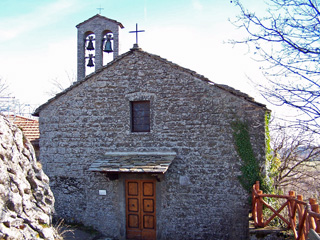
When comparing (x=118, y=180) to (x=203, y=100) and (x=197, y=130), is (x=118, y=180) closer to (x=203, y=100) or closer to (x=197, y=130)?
(x=197, y=130)

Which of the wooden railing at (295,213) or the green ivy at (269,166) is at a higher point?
the green ivy at (269,166)

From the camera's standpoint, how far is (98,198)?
957 cm

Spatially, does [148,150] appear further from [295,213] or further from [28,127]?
[28,127]

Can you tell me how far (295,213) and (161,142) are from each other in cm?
421

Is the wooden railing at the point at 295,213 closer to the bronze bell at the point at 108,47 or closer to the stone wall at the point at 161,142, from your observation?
the stone wall at the point at 161,142

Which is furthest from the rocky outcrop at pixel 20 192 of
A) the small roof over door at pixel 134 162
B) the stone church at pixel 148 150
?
the stone church at pixel 148 150

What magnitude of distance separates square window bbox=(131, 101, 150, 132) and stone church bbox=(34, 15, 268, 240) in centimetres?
3

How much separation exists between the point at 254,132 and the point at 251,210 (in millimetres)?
2090

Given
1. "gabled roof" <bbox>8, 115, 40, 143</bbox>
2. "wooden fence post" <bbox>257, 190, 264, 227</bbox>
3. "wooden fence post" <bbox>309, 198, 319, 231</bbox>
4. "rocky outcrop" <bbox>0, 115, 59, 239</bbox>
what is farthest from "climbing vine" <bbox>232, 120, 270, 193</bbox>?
"gabled roof" <bbox>8, 115, 40, 143</bbox>

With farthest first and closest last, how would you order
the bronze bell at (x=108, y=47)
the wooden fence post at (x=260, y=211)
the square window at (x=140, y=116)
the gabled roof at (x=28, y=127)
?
the gabled roof at (x=28, y=127), the bronze bell at (x=108, y=47), the square window at (x=140, y=116), the wooden fence post at (x=260, y=211)

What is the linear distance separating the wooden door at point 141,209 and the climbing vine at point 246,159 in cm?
260

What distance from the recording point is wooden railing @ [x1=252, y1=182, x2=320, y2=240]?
475cm

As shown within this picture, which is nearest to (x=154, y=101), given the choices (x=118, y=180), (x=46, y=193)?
(x=118, y=180)

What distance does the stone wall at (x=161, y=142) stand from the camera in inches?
339
